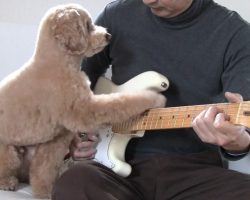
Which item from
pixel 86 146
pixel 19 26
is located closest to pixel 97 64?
pixel 86 146

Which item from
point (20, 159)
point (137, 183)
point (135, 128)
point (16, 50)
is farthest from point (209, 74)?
point (16, 50)

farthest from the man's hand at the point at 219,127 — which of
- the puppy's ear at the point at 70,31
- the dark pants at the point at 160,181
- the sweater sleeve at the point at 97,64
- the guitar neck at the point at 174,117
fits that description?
the sweater sleeve at the point at 97,64

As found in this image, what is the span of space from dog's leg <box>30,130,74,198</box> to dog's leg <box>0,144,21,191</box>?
5 centimetres

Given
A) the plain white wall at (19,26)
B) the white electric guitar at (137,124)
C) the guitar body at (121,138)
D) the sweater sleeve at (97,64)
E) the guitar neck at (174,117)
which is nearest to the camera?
the guitar neck at (174,117)

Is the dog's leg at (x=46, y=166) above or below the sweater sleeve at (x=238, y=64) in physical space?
below

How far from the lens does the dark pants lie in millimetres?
1106

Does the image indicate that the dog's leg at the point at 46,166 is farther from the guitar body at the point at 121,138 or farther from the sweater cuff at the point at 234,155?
the sweater cuff at the point at 234,155

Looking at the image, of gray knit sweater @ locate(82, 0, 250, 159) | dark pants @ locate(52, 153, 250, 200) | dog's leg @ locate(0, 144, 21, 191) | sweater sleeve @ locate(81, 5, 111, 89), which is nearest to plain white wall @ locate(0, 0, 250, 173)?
sweater sleeve @ locate(81, 5, 111, 89)

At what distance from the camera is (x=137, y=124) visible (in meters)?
1.24

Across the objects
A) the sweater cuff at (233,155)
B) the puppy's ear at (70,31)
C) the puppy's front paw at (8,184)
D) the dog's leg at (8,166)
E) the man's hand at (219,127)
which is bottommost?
the puppy's front paw at (8,184)

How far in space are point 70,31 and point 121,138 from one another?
35 cm

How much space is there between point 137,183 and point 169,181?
0.10 meters

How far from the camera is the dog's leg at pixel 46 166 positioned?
1.29 metres

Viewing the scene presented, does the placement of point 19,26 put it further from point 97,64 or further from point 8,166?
point 8,166
